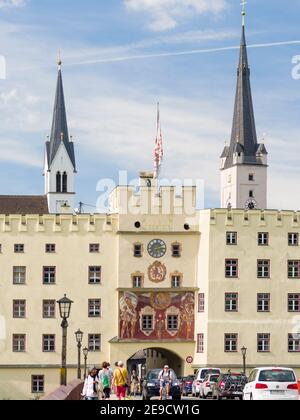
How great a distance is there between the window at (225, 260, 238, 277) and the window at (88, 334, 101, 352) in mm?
10310

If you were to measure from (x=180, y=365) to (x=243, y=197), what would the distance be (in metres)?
88.0

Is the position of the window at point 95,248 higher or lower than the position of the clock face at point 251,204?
lower

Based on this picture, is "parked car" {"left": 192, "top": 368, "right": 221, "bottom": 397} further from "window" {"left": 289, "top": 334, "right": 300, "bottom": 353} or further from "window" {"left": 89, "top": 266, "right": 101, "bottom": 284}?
"window" {"left": 89, "top": 266, "right": 101, "bottom": 284}

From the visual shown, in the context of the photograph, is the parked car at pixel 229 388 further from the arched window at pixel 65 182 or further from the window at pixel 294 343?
the arched window at pixel 65 182

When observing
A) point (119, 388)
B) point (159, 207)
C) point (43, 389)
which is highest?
point (159, 207)

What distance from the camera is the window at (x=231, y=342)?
93812 mm

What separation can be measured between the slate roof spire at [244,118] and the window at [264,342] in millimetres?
82533

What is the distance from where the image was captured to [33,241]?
9556 centimetres

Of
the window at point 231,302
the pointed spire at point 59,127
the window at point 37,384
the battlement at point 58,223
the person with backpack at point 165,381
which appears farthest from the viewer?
the pointed spire at point 59,127

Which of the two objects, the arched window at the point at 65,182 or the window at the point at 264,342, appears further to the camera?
the arched window at the point at 65,182

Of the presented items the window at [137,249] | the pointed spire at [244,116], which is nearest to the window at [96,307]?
the window at [137,249]

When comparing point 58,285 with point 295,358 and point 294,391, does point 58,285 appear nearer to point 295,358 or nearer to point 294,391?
point 295,358
